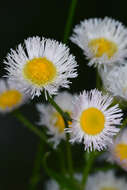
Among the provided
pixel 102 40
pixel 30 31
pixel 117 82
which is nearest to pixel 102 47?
pixel 102 40

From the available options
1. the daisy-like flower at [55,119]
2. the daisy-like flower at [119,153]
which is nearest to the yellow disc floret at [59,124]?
the daisy-like flower at [55,119]

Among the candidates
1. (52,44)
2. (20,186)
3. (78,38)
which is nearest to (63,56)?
(52,44)

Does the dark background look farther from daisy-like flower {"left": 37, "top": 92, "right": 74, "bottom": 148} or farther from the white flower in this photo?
daisy-like flower {"left": 37, "top": 92, "right": 74, "bottom": 148}

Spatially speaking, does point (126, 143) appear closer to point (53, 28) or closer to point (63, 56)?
point (63, 56)

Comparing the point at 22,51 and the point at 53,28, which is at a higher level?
the point at 53,28

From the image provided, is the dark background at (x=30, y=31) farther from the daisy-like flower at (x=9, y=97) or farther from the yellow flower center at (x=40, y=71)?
the yellow flower center at (x=40, y=71)

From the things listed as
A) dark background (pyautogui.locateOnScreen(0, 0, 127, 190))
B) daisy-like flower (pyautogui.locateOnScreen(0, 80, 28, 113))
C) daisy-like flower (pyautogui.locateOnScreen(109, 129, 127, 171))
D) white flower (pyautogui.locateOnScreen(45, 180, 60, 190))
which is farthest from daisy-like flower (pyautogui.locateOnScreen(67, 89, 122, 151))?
dark background (pyautogui.locateOnScreen(0, 0, 127, 190))

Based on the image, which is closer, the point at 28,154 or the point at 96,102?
the point at 96,102
